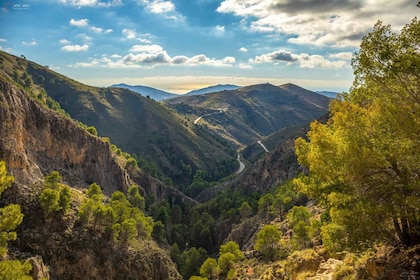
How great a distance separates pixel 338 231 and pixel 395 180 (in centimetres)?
503

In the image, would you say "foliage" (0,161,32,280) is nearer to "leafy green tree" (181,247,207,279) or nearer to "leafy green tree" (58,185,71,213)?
"leafy green tree" (58,185,71,213)

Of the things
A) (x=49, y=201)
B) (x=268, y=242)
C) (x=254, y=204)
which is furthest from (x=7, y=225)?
(x=254, y=204)

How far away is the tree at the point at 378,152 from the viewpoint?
1584cm

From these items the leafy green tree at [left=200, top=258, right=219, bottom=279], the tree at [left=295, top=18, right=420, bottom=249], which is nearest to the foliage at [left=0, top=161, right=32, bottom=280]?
the tree at [left=295, top=18, right=420, bottom=249]

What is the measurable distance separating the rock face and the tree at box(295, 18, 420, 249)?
6091 centimetres

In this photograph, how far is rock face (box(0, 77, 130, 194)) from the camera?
204ft

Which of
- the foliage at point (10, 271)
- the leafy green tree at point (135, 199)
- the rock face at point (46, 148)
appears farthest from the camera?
the leafy green tree at point (135, 199)

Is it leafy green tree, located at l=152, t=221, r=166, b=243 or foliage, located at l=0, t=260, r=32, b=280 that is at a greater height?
foliage, located at l=0, t=260, r=32, b=280

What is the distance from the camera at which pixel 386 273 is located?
17172 mm

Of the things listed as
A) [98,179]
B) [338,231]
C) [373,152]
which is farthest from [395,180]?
[98,179]

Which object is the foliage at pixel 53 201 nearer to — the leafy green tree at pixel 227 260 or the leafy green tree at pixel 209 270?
the leafy green tree at pixel 209 270

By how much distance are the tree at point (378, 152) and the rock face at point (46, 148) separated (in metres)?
60.9

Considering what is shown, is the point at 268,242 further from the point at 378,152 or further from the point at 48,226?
the point at 378,152

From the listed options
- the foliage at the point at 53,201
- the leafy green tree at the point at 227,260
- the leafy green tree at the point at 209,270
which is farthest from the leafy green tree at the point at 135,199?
the leafy green tree at the point at 227,260
